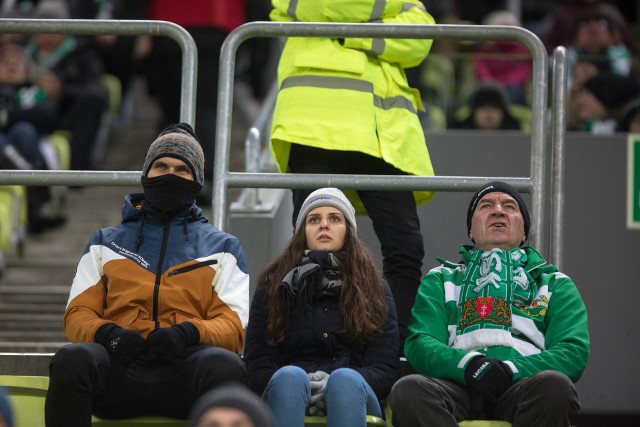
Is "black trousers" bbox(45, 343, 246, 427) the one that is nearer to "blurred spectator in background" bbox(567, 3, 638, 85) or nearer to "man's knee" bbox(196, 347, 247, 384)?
"man's knee" bbox(196, 347, 247, 384)

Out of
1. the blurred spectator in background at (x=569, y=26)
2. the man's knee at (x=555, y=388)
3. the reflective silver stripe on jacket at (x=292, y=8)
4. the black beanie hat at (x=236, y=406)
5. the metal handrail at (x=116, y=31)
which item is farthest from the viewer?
the blurred spectator in background at (x=569, y=26)

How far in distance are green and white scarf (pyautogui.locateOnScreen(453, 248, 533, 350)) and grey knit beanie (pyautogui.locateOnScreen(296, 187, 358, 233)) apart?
1.64ft

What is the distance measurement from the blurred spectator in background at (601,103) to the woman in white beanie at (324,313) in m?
4.76

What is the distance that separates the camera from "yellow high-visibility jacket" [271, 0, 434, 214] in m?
A: 6.18

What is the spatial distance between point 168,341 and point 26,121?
5.93m

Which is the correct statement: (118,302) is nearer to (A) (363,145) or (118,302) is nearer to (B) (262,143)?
(A) (363,145)

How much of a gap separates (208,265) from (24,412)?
33.4 inches

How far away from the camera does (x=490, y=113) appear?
408 inches

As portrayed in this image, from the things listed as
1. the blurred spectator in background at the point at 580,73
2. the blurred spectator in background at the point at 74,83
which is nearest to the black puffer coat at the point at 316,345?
the blurred spectator in background at the point at 580,73

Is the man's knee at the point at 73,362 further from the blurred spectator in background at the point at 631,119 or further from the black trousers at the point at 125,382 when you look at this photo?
the blurred spectator in background at the point at 631,119

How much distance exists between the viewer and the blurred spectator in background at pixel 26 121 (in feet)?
34.0

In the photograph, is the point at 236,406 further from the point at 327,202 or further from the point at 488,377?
the point at 327,202

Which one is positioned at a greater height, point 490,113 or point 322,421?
point 490,113

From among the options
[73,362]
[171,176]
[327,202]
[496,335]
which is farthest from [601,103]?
[73,362]
